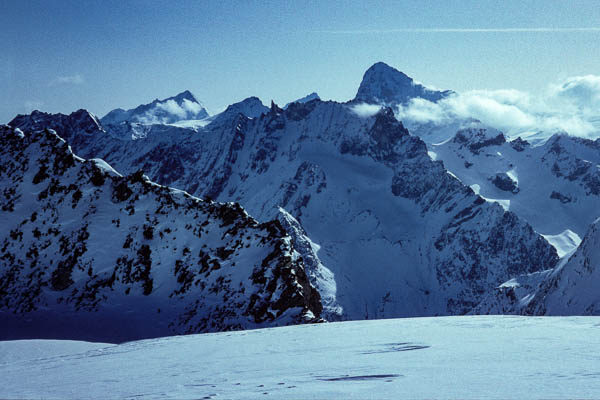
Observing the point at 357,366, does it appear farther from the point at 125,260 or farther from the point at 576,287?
the point at 576,287

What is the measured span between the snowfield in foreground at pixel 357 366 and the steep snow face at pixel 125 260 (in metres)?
23.5

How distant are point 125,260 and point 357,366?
46617 millimetres

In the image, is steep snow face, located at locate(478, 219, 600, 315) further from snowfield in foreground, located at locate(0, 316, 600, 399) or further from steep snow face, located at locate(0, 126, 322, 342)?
snowfield in foreground, located at locate(0, 316, 600, 399)

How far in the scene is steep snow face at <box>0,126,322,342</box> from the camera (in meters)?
49.7

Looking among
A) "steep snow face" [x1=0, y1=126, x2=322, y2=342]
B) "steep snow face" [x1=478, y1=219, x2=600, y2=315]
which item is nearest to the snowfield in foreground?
"steep snow face" [x1=0, y1=126, x2=322, y2=342]

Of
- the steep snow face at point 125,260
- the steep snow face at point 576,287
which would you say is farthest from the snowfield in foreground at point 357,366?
the steep snow face at point 576,287

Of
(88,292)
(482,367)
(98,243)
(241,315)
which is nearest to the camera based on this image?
(482,367)

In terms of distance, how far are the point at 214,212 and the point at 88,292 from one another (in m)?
15.6

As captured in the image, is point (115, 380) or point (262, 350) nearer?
point (115, 380)

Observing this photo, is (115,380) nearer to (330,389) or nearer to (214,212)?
(330,389)

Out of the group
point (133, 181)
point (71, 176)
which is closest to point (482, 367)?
point (133, 181)

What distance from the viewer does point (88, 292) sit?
2176 inches

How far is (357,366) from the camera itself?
52.7ft

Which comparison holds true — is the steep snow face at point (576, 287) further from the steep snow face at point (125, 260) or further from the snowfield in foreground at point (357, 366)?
the snowfield in foreground at point (357, 366)
